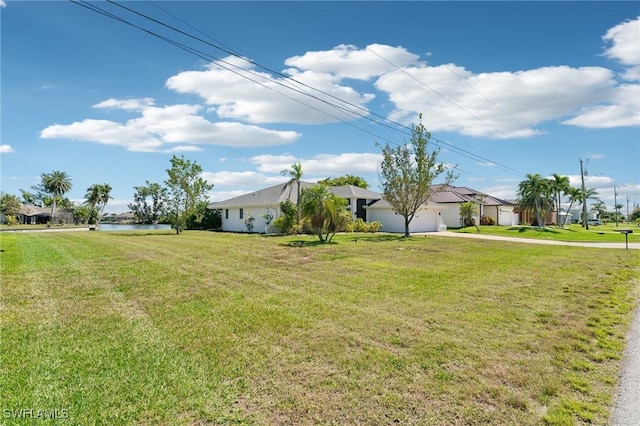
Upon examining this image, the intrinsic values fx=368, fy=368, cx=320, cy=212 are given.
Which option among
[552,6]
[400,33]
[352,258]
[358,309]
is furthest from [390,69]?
[358,309]

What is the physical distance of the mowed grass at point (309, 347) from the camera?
11.2 ft

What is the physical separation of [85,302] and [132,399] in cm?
444

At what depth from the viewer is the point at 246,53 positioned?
473 inches

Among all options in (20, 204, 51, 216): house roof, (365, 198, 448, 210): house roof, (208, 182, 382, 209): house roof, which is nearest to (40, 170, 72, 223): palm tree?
(20, 204, 51, 216): house roof

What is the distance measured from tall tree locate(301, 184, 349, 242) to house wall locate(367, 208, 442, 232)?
1336cm

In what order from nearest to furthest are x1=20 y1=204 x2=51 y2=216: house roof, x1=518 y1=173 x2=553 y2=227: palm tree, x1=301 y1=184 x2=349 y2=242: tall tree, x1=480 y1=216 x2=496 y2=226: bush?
x1=301 y1=184 x2=349 y2=242: tall tree
x1=518 y1=173 x2=553 y2=227: palm tree
x1=480 y1=216 x2=496 y2=226: bush
x1=20 y1=204 x2=51 y2=216: house roof

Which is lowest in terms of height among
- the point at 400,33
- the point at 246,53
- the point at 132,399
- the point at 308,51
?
the point at 132,399

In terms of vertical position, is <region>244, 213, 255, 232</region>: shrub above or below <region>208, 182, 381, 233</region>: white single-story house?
below

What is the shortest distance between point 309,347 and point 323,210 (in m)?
14.5

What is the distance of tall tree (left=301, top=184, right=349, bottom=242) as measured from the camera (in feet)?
62.9

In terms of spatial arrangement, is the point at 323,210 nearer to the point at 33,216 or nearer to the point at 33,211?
the point at 33,216

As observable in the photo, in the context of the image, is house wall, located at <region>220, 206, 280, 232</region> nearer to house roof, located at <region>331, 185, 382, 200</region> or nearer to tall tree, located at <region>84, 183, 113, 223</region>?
house roof, located at <region>331, 185, 382, 200</region>

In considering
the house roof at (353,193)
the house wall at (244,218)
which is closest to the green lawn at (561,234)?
the house roof at (353,193)

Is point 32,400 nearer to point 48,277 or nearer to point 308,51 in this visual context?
point 48,277
